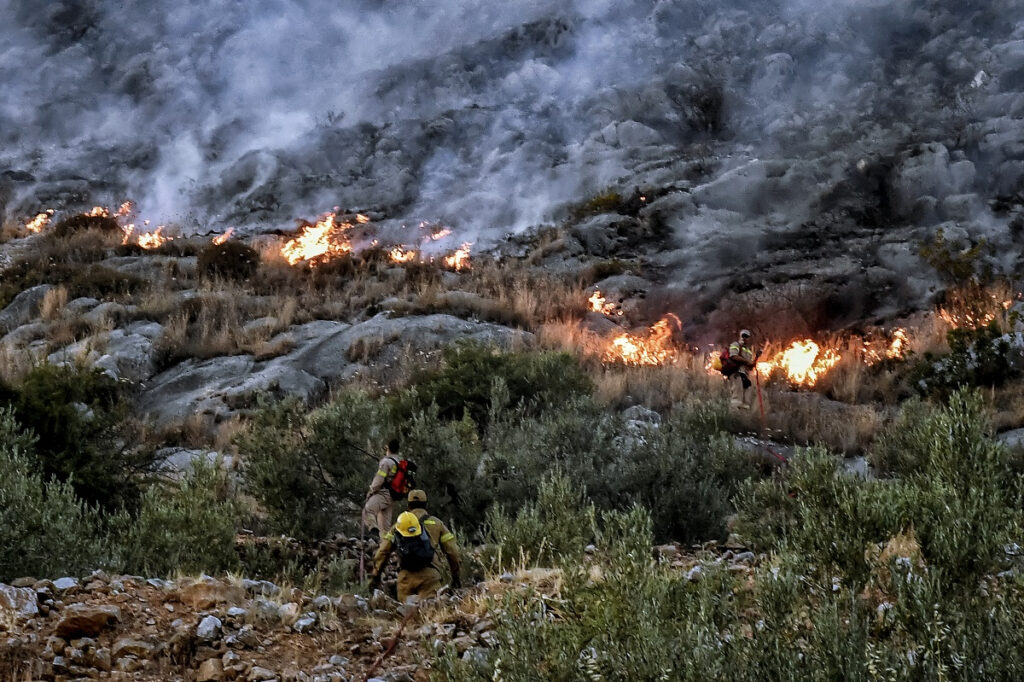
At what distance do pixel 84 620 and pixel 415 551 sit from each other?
1.98 metres

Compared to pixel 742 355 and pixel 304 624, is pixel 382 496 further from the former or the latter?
pixel 742 355

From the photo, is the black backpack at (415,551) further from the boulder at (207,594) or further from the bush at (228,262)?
the bush at (228,262)

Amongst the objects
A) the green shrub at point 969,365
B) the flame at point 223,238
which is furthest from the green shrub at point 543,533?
the flame at point 223,238

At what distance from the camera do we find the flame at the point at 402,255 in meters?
19.5

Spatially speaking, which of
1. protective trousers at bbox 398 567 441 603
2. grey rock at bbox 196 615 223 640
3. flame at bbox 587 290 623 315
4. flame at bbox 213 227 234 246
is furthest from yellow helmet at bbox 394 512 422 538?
flame at bbox 213 227 234 246

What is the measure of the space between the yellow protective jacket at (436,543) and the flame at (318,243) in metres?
14.1

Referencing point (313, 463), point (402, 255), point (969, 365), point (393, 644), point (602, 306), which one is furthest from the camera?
point (402, 255)

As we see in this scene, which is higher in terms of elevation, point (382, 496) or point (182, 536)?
point (182, 536)

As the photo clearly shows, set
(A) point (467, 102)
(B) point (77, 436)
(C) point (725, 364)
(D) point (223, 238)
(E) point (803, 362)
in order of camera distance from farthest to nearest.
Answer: (A) point (467, 102) → (D) point (223, 238) → (E) point (803, 362) → (C) point (725, 364) → (B) point (77, 436)

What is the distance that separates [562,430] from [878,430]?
4.07 m

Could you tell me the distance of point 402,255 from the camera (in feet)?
65.6

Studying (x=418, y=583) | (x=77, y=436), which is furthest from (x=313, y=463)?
(x=418, y=583)

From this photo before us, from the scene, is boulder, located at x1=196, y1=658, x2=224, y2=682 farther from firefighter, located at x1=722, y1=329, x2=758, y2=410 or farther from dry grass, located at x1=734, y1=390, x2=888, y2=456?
firefighter, located at x1=722, y1=329, x2=758, y2=410

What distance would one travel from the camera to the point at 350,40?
34562mm
